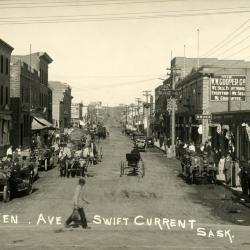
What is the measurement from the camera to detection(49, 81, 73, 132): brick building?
8883 cm

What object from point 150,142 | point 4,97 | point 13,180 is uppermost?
point 4,97

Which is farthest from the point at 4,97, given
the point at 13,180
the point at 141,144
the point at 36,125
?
the point at 13,180

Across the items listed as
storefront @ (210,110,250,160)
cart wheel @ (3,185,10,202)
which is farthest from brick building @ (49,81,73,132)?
cart wheel @ (3,185,10,202)

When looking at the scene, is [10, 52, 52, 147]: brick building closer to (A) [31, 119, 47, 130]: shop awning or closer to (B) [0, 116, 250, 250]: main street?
(A) [31, 119, 47, 130]: shop awning

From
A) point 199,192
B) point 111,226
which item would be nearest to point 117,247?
point 111,226

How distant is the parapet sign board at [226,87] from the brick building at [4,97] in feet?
66.5

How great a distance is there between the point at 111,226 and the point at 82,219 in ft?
3.98

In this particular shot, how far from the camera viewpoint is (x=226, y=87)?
5141cm

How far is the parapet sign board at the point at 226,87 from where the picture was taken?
5062 cm

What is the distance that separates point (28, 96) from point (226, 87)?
21605mm

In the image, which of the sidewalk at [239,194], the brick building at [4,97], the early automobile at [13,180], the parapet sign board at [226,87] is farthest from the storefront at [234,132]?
the brick building at [4,97]

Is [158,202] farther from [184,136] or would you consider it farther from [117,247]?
[184,136]

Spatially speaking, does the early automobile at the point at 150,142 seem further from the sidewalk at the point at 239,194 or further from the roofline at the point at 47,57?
the sidewalk at the point at 239,194

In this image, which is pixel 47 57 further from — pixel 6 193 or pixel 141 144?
pixel 6 193
